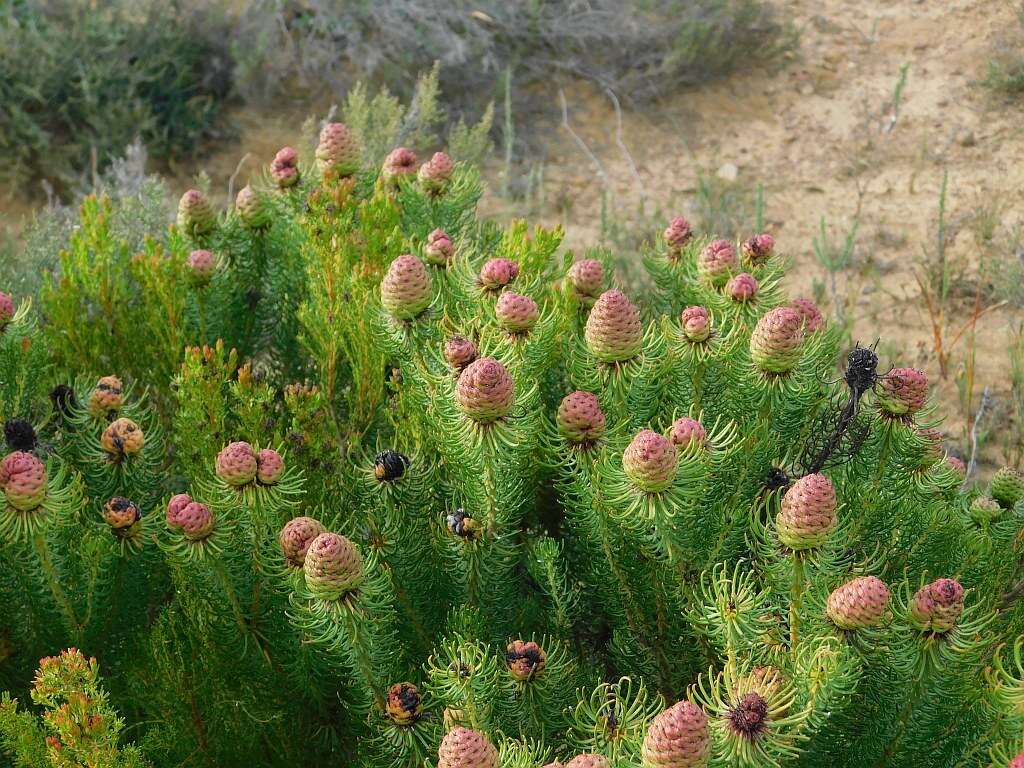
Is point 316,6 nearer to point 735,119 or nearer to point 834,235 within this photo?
point 735,119

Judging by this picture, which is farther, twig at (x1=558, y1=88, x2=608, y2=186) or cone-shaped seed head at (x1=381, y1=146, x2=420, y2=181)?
twig at (x1=558, y1=88, x2=608, y2=186)

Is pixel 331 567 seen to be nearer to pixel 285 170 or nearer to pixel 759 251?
pixel 759 251

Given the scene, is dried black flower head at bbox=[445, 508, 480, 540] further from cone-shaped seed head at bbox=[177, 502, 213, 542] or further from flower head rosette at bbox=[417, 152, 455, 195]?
flower head rosette at bbox=[417, 152, 455, 195]

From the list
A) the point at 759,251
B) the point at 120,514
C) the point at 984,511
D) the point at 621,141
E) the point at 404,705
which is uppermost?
the point at 759,251

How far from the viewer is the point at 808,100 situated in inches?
233

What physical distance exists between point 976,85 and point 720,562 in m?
4.83

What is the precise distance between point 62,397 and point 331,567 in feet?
2.97

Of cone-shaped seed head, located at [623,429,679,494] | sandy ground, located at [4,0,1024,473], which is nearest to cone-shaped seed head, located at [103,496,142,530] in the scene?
cone-shaped seed head, located at [623,429,679,494]

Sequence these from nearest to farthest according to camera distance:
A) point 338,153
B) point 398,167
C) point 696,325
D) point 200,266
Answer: point 696,325 → point 200,266 → point 338,153 → point 398,167

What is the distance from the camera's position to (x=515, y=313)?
173cm

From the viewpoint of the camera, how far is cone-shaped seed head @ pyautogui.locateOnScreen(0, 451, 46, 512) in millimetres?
1556

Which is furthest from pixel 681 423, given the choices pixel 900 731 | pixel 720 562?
pixel 900 731

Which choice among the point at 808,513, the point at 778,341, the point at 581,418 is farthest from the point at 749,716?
the point at 778,341

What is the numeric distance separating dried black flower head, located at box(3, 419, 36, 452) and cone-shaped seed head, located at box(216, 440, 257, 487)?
0.40 metres
